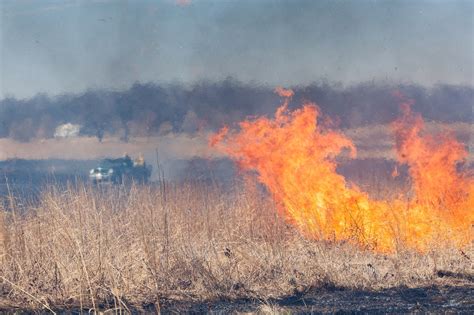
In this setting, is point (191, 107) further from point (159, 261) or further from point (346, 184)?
point (159, 261)

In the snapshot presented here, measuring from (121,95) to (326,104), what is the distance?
6.36 meters

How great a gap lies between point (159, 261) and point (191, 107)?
31.6 ft

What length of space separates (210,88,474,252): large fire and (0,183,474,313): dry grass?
573 millimetres

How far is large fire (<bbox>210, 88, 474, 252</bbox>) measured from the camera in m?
12.2

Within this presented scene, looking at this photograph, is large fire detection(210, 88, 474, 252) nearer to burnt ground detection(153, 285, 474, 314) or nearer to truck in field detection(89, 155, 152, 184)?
burnt ground detection(153, 285, 474, 314)

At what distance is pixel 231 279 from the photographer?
1024cm

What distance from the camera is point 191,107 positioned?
19578mm

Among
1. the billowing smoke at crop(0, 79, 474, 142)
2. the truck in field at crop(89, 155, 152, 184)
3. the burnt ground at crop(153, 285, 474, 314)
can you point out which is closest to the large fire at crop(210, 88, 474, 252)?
the billowing smoke at crop(0, 79, 474, 142)

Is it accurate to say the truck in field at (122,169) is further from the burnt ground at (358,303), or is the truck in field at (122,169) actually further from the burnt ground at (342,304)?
the burnt ground at (358,303)

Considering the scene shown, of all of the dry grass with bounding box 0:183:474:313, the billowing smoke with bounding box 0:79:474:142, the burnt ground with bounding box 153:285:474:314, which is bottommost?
the burnt ground with bounding box 153:285:474:314

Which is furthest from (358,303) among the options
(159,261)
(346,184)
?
(346,184)

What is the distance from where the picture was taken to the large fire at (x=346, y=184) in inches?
479

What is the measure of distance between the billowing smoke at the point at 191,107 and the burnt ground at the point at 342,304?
848cm

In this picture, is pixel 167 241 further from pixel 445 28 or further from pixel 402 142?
pixel 445 28
